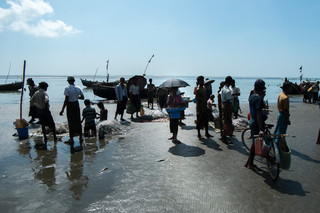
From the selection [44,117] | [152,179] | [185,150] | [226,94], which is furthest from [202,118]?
[44,117]

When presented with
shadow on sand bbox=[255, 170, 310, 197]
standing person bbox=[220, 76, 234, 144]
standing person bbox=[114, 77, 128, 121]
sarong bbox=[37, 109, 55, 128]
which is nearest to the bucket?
sarong bbox=[37, 109, 55, 128]

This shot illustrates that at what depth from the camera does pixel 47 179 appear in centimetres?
430

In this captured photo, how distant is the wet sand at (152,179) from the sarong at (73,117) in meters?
0.50

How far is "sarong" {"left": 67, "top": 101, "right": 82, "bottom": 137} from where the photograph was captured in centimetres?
637

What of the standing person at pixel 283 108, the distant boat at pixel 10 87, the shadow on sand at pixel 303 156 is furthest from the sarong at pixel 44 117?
the distant boat at pixel 10 87

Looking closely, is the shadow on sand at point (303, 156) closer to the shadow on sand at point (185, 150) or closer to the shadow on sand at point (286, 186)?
the shadow on sand at point (286, 186)

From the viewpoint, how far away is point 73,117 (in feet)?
21.1

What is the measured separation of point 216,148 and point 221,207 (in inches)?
118

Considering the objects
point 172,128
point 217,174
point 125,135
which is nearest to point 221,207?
point 217,174

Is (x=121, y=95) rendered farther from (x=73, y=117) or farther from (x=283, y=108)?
(x=283, y=108)

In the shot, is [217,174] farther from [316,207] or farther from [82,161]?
[82,161]

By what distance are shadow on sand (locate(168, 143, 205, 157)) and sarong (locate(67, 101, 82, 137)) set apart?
2.62 m

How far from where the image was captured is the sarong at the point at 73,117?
6371 millimetres

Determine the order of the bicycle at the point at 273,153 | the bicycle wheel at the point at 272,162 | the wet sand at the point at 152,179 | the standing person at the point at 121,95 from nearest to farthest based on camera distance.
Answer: the wet sand at the point at 152,179, the bicycle at the point at 273,153, the bicycle wheel at the point at 272,162, the standing person at the point at 121,95
